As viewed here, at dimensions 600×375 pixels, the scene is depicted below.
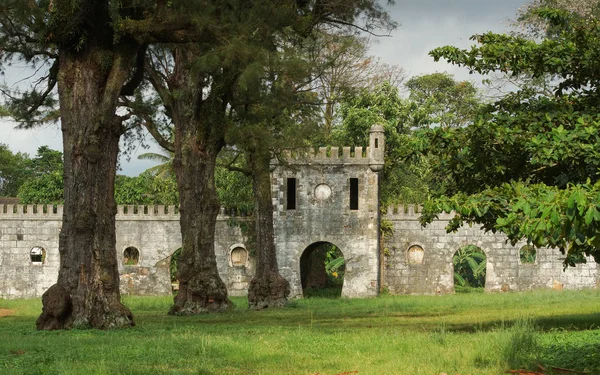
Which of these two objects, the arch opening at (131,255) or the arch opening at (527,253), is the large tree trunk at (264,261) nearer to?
the arch opening at (131,255)

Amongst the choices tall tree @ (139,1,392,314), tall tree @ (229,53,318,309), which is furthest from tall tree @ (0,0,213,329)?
tall tree @ (139,1,392,314)

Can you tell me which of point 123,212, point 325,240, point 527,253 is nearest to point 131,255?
point 123,212

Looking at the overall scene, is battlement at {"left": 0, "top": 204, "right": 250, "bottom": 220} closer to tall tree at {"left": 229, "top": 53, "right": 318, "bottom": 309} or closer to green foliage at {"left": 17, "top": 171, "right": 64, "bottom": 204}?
green foliage at {"left": 17, "top": 171, "right": 64, "bottom": 204}

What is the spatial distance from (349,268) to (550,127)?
24.0 meters

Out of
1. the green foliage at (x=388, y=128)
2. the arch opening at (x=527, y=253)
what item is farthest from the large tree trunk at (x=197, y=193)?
the arch opening at (x=527, y=253)

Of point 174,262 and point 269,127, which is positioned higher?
point 269,127

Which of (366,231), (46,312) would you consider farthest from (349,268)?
(46,312)

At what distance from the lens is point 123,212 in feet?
133

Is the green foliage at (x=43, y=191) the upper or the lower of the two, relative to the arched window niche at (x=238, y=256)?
upper

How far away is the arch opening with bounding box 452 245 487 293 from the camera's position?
4631 centimetres

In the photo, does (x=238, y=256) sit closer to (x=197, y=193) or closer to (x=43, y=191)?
(x=197, y=193)

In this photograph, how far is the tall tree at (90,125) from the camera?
17.5 meters

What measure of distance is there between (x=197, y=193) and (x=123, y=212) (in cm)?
1664

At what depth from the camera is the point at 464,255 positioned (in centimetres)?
4791
